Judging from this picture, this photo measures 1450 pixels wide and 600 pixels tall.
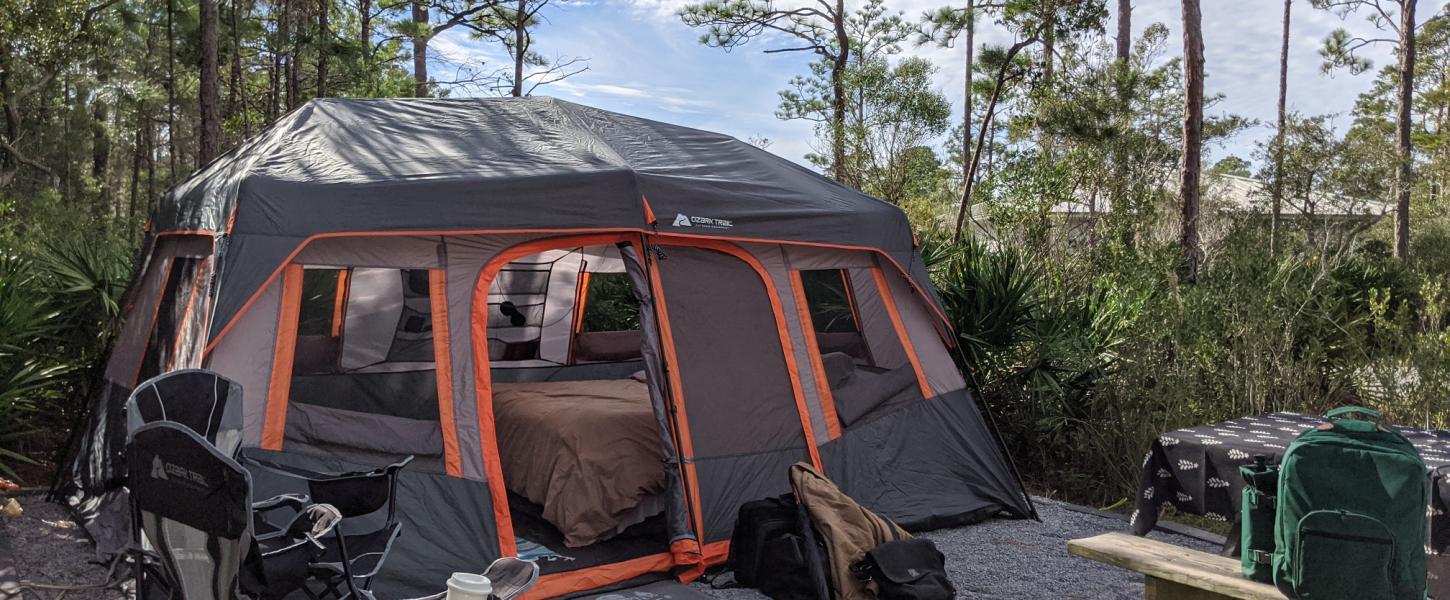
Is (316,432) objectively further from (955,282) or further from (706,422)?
(955,282)

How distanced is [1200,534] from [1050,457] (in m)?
1.16

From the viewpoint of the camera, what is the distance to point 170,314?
174 inches

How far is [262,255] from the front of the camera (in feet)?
12.3

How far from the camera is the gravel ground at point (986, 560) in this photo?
407cm

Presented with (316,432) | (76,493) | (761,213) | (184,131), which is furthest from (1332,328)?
→ (184,131)

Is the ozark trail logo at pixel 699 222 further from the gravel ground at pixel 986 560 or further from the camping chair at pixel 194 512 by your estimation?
the camping chair at pixel 194 512

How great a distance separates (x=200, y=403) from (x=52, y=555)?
154 cm

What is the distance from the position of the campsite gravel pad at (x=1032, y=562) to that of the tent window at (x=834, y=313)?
1.00 m

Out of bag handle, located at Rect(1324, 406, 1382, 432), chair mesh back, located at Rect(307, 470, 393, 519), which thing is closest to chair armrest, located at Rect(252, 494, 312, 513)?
chair mesh back, located at Rect(307, 470, 393, 519)

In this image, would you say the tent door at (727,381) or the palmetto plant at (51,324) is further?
the palmetto plant at (51,324)

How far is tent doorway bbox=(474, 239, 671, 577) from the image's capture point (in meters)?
4.36

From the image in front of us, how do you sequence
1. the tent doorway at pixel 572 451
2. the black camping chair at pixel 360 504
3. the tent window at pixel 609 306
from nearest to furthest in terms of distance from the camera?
the black camping chair at pixel 360 504 < the tent doorway at pixel 572 451 < the tent window at pixel 609 306

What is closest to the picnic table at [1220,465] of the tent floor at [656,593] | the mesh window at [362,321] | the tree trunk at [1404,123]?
the tent floor at [656,593]

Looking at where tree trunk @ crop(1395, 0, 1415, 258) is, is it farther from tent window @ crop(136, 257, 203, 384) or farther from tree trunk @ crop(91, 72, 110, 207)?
tree trunk @ crop(91, 72, 110, 207)
